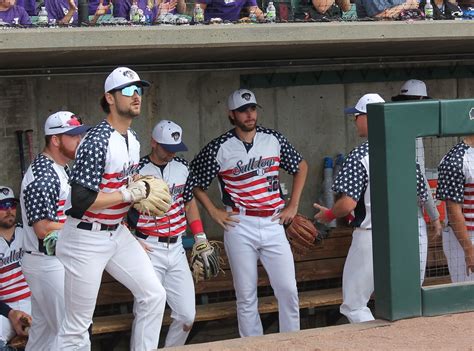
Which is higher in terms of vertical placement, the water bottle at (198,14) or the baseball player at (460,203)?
the water bottle at (198,14)

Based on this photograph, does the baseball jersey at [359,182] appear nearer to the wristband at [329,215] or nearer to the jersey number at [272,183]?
the wristband at [329,215]

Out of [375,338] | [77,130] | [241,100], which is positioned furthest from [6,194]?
[375,338]

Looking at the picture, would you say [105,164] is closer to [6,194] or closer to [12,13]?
[6,194]

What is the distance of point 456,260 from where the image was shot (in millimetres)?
7277

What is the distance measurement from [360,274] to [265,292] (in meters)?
1.63

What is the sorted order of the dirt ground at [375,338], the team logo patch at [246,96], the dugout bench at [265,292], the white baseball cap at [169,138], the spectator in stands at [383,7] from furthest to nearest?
the spectator in stands at [383,7] < the dugout bench at [265,292] < the team logo patch at [246,96] < the white baseball cap at [169,138] < the dirt ground at [375,338]

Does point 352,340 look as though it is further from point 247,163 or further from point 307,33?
point 307,33

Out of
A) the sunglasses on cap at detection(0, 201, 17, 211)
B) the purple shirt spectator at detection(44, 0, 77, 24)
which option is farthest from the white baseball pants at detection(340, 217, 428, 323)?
the purple shirt spectator at detection(44, 0, 77, 24)

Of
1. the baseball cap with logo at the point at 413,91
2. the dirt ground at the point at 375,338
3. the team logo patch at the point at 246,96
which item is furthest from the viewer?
the baseball cap with logo at the point at 413,91

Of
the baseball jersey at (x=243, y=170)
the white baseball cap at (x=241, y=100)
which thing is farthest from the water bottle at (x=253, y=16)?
the baseball jersey at (x=243, y=170)

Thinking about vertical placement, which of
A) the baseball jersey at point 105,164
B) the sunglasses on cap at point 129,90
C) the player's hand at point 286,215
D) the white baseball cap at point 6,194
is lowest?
the player's hand at point 286,215

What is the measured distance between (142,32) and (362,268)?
2.04m

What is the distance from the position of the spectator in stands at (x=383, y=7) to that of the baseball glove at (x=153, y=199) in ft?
9.27

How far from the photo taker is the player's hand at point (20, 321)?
6980 millimetres
